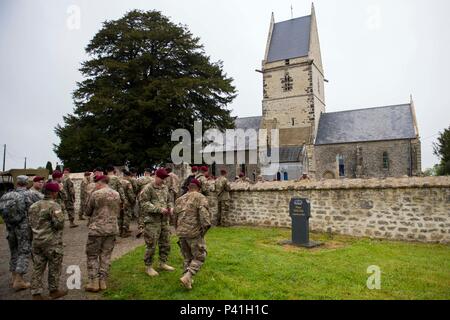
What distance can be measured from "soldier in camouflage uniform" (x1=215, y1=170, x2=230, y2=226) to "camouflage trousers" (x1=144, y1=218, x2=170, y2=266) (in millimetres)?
6746

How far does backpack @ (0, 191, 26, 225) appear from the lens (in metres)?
7.04

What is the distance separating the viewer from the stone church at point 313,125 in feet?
130

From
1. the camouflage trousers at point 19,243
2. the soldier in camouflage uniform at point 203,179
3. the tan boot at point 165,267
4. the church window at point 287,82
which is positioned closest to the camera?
the camouflage trousers at point 19,243

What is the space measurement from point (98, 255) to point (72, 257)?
2.83 m

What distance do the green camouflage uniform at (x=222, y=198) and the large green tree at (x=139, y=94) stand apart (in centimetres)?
778

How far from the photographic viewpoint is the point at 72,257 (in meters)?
9.03

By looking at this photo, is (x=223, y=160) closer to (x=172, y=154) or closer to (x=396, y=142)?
(x=396, y=142)

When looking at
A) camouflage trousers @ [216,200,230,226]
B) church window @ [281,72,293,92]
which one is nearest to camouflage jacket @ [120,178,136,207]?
camouflage trousers @ [216,200,230,226]

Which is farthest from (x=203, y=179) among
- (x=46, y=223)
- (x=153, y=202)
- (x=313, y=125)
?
(x=313, y=125)

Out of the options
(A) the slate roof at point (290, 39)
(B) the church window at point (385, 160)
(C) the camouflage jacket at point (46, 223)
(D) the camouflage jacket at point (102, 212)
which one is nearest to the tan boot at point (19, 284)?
(C) the camouflage jacket at point (46, 223)

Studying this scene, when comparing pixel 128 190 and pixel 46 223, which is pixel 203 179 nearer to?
pixel 128 190

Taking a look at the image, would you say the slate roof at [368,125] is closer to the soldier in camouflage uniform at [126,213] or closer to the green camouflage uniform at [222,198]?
the green camouflage uniform at [222,198]
